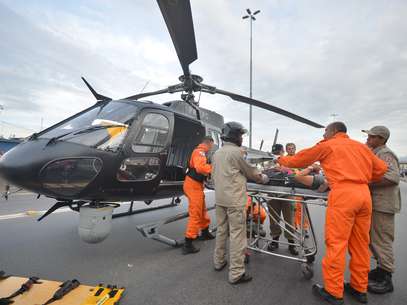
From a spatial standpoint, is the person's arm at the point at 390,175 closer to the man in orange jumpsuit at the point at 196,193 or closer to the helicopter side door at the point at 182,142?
the man in orange jumpsuit at the point at 196,193

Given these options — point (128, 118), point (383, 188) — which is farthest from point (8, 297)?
point (383, 188)

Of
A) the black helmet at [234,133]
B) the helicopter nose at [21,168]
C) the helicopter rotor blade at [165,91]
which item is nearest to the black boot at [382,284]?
the black helmet at [234,133]

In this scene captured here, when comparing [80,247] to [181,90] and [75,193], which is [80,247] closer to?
[75,193]

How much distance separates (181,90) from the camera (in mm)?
5395

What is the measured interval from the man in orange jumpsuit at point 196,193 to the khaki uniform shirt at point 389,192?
2.08m

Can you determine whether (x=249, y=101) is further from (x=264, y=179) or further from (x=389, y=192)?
(x=389, y=192)

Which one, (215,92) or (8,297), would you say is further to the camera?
(215,92)

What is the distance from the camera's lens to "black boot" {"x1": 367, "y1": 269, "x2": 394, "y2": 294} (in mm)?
2510

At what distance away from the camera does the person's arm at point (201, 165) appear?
3359mm

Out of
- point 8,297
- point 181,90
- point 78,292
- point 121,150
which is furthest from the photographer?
point 181,90

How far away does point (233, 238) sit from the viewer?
8.82ft

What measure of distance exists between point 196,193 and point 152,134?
1167mm

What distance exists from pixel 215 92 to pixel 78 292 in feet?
14.9

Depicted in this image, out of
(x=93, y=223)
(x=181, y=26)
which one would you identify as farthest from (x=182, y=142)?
(x=93, y=223)
